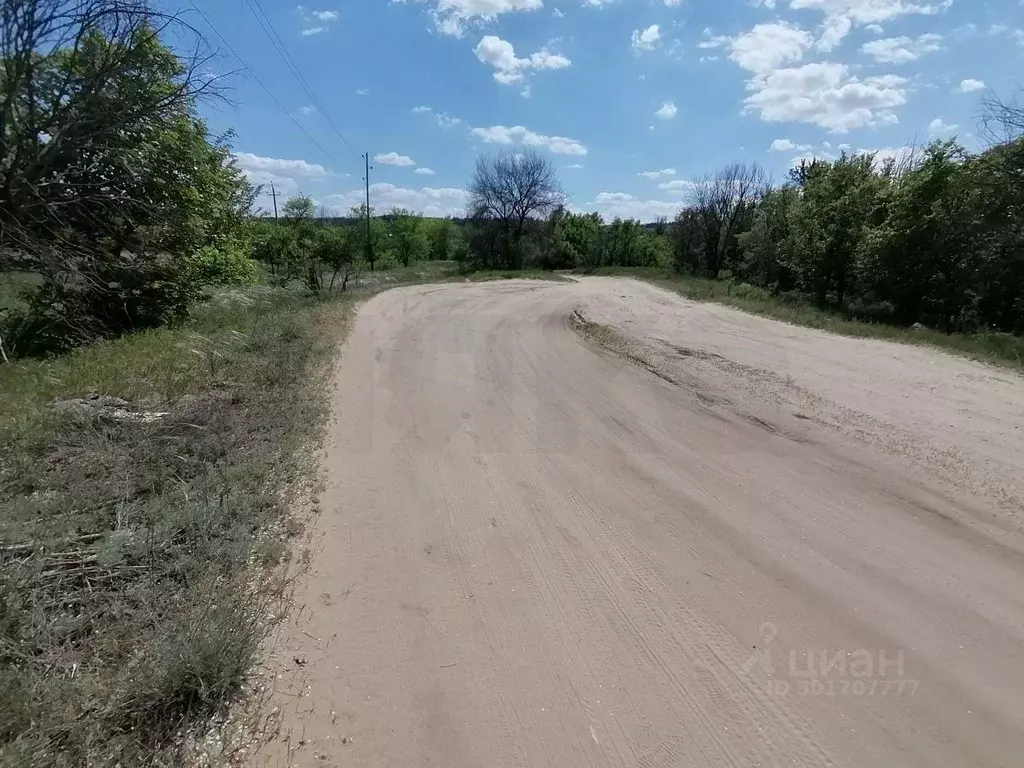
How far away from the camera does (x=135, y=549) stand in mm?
3562

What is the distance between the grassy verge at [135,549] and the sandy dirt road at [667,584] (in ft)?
1.44

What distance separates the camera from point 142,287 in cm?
1196

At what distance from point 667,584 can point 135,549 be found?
3.62 m

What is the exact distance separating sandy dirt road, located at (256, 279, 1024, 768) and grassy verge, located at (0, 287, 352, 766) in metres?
0.44

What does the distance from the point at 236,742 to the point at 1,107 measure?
780 centimetres

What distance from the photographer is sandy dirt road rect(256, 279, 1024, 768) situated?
269 centimetres

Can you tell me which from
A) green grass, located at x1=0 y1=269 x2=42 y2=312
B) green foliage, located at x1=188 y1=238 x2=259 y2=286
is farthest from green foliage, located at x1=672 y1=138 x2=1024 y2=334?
green grass, located at x1=0 y1=269 x2=42 y2=312

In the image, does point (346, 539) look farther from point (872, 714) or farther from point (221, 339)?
point (221, 339)

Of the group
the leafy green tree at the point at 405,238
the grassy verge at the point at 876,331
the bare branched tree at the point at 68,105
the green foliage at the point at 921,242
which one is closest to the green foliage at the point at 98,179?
the bare branched tree at the point at 68,105

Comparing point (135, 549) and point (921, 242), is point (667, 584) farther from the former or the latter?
point (921, 242)

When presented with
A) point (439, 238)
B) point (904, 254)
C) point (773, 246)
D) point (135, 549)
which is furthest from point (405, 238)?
point (135, 549)

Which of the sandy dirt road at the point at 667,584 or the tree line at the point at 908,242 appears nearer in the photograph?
the sandy dirt road at the point at 667,584

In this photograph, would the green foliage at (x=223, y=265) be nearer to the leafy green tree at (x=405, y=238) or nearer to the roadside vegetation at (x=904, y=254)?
the roadside vegetation at (x=904, y=254)

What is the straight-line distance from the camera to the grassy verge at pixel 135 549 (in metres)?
2.44
